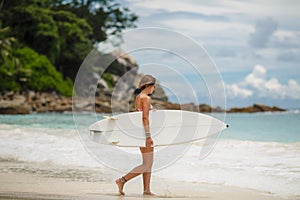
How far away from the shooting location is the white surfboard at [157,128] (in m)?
5.85

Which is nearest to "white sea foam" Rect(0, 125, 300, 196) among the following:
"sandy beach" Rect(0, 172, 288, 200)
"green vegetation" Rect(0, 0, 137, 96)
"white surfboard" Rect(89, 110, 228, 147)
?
"sandy beach" Rect(0, 172, 288, 200)

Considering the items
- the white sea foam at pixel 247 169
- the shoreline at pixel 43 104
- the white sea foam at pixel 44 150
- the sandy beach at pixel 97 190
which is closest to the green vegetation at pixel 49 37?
the shoreline at pixel 43 104

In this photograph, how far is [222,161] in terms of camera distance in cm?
873

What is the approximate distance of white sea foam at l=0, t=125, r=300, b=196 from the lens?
7.02m

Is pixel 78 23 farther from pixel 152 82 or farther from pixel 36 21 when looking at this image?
pixel 152 82

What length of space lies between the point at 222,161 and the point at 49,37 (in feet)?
90.9

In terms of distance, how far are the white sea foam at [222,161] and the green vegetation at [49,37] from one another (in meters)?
20.0

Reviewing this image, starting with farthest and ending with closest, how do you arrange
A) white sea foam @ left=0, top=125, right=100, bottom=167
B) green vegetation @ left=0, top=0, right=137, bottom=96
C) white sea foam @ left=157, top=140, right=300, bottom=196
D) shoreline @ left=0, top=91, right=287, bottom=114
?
green vegetation @ left=0, top=0, right=137, bottom=96 → shoreline @ left=0, top=91, right=287, bottom=114 → white sea foam @ left=0, top=125, right=100, bottom=167 → white sea foam @ left=157, top=140, right=300, bottom=196

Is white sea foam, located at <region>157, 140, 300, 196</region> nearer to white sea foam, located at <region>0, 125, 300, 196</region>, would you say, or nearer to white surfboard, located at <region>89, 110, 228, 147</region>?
white sea foam, located at <region>0, 125, 300, 196</region>

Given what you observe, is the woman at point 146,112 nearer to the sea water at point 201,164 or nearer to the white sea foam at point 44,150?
the sea water at point 201,164

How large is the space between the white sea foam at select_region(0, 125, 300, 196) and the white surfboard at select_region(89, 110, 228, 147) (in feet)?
3.09

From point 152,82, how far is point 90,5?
3561 cm

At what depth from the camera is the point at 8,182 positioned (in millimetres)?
6207

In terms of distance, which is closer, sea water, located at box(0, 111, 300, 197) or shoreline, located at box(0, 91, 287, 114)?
sea water, located at box(0, 111, 300, 197)
